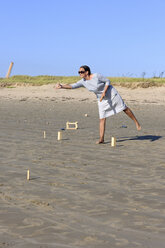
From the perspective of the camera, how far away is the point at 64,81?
29.3m

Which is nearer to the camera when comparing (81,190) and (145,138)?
(81,190)

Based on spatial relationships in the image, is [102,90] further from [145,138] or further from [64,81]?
[64,81]

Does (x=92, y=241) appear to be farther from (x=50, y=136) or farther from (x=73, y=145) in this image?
(x=50, y=136)

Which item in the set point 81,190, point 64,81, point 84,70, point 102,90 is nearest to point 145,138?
point 102,90

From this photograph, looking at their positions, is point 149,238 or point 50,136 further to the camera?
point 50,136

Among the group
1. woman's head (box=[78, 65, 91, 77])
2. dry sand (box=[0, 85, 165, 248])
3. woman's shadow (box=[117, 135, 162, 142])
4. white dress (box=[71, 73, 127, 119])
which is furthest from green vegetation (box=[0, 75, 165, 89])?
woman's head (box=[78, 65, 91, 77])

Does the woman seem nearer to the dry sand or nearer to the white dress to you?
the white dress

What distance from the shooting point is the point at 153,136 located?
1098 centimetres

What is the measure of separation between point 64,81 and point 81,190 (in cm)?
2433

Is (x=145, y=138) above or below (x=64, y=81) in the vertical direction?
below

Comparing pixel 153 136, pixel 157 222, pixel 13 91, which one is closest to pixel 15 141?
pixel 153 136

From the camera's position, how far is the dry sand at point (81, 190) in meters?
3.79

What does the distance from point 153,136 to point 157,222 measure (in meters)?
6.90

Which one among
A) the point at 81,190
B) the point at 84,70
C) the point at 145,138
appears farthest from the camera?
the point at 145,138
